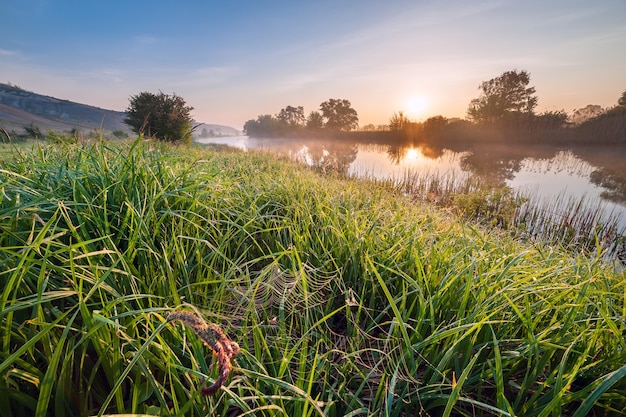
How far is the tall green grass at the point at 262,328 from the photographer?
0.73 metres

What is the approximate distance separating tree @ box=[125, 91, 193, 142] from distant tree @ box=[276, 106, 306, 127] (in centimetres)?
5918

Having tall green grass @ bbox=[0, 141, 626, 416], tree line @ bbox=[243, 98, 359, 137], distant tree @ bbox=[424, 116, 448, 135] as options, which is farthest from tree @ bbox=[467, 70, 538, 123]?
tall green grass @ bbox=[0, 141, 626, 416]

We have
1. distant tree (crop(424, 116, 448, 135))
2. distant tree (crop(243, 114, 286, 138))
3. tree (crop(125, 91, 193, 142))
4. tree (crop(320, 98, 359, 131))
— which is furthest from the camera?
distant tree (crop(243, 114, 286, 138))

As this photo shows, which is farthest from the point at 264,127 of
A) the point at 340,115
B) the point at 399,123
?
the point at 399,123

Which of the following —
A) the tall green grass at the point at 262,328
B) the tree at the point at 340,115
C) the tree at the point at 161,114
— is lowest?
the tall green grass at the point at 262,328

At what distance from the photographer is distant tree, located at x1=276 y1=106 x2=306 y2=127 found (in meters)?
73.3

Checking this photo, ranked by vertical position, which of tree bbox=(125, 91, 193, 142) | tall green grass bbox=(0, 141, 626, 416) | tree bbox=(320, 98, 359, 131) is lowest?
tall green grass bbox=(0, 141, 626, 416)

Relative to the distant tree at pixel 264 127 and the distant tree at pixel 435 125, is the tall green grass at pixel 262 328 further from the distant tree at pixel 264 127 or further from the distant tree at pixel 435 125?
the distant tree at pixel 264 127

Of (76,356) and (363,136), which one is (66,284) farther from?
(363,136)

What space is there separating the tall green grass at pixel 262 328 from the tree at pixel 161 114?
14185 mm

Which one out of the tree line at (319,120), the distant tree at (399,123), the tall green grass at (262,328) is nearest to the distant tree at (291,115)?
the tree line at (319,120)

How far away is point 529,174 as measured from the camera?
13047 millimetres

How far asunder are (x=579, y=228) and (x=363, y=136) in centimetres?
3745

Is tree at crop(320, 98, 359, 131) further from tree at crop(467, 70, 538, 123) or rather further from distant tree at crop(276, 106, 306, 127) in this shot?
tree at crop(467, 70, 538, 123)
